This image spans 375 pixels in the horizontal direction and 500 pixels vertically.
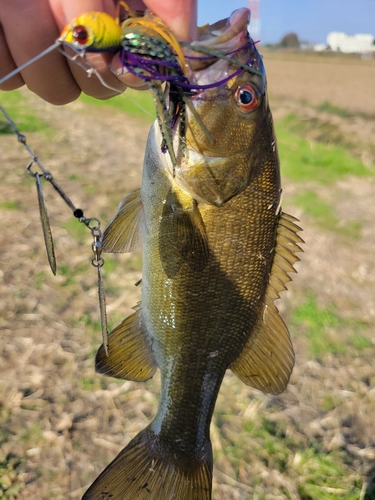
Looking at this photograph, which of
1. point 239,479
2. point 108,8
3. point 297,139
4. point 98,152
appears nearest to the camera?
point 108,8

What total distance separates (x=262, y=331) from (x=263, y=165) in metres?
0.65

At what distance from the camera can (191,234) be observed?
150 centimetres

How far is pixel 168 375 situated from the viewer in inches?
68.5

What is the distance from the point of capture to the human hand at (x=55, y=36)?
1.18 m

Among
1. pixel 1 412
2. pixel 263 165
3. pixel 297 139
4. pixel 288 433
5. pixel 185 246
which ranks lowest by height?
pixel 297 139

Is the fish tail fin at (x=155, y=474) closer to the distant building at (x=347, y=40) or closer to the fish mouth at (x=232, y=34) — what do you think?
the fish mouth at (x=232, y=34)

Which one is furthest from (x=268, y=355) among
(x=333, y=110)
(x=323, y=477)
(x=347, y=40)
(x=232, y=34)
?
(x=347, y=40)

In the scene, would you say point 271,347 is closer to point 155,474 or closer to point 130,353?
point 130,353

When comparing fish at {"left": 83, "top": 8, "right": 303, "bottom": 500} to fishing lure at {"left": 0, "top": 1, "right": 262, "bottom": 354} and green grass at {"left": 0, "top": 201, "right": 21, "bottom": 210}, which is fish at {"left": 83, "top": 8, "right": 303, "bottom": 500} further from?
green grass at {"left": 0, "top": 201, "right": 21, "bottom": 210}

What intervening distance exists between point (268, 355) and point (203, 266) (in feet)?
1.55

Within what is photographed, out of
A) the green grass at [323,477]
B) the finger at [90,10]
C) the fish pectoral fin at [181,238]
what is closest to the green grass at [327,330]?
the green grass at [323,477]

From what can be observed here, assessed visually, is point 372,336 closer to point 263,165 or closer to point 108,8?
point 263,165

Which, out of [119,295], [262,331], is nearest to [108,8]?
[262,331]

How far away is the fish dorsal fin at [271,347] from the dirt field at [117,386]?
1338 millimetres
